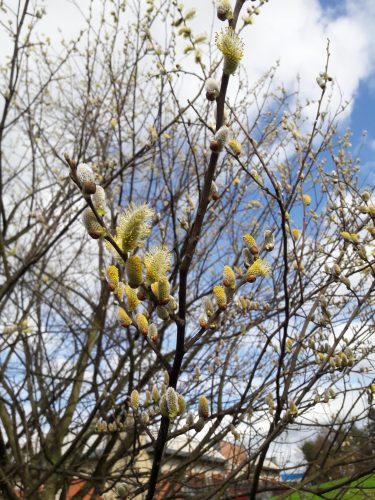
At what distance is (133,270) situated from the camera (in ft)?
3.49

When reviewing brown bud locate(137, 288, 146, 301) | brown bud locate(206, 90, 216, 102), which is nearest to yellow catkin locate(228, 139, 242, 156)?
brown bud locate(206, 90, 216, 102)

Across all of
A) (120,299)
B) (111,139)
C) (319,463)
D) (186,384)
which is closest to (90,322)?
(186,384)

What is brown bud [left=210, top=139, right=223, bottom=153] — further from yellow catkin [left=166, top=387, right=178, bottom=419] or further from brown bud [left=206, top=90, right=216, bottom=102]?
yellow catkin [left=166, top=387, right=178, bottom=419]

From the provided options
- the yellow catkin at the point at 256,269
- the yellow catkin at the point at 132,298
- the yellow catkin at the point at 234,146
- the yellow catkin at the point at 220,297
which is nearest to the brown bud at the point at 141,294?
the yellow catkin at the point at 132,298

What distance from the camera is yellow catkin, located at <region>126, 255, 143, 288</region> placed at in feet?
3.48

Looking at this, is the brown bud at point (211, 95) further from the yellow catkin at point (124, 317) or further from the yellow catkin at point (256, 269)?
the yellow catkin at point (124, 317)

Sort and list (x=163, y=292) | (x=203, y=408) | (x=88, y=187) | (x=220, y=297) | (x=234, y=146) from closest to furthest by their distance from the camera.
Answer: (x=88, y=187) < (x=163, y=292) < (x=220, y=297) < (x=203, y=408) < (x=234, y=146)

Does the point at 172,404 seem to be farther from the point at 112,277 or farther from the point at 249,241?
the point at 249,241

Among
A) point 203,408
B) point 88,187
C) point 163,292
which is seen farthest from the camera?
point 203,408

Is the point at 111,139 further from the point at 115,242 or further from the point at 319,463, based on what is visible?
the point at 115,242

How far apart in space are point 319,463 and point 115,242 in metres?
2.37

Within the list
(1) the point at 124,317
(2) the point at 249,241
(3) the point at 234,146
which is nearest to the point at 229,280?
(2) the point at 249,241

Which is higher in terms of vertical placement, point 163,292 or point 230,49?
point 230,49

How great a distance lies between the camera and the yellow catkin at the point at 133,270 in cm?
106
